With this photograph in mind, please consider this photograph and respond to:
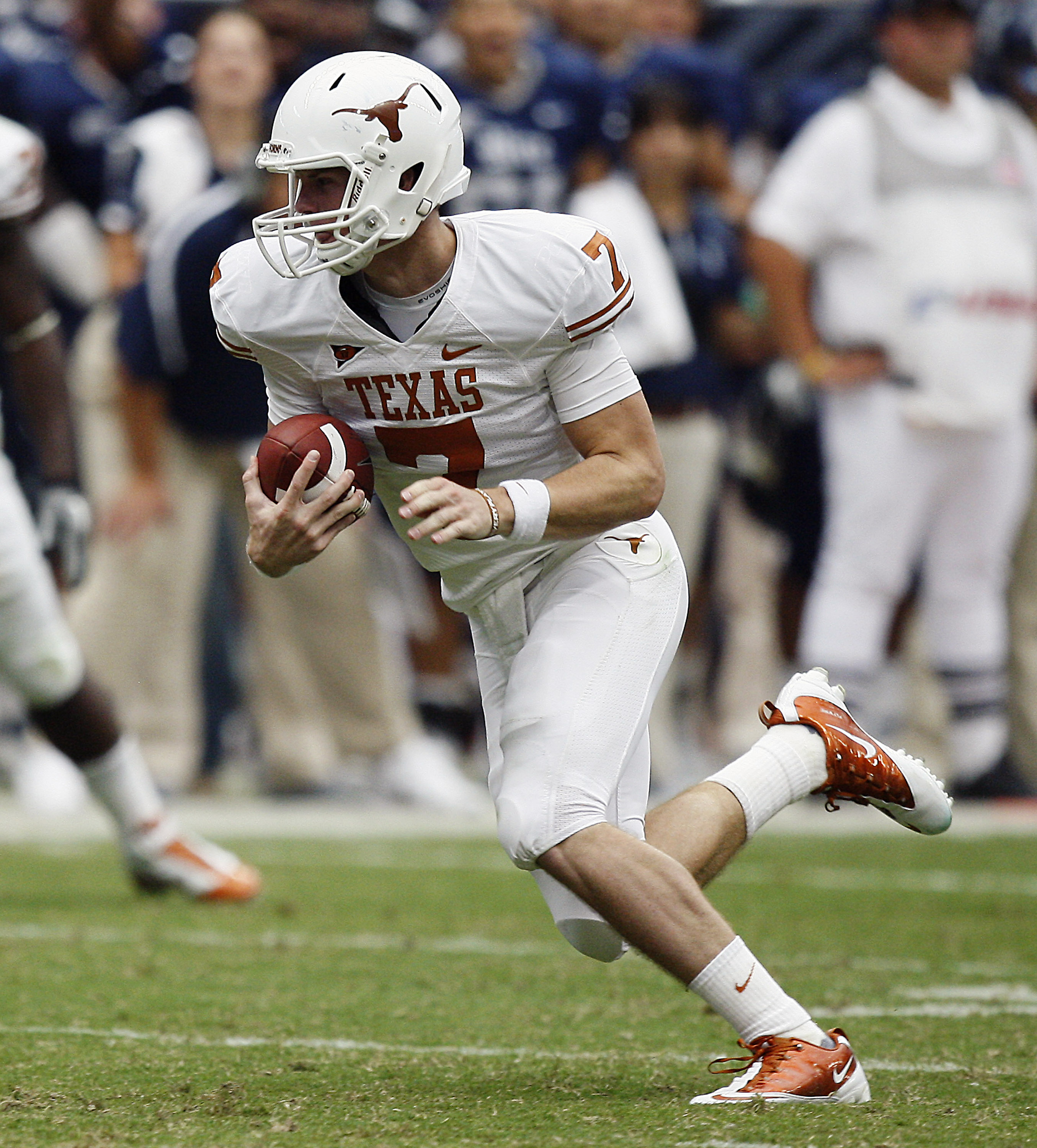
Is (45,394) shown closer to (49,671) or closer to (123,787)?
(49,671)

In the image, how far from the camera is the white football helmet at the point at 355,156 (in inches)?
121

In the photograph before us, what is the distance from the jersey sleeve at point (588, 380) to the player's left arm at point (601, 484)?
0.01m

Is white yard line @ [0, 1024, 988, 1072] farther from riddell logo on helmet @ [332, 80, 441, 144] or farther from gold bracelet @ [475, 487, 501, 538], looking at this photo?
riddell logo on helmet @ [332, 80, 441, 144]

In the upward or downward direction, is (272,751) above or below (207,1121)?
below

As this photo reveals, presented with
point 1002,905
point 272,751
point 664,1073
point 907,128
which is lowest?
point 272,751

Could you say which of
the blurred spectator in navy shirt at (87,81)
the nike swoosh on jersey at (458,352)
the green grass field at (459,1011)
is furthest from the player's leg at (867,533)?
the nike swoosh on jersey at (458,352)

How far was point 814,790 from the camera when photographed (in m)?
3.24

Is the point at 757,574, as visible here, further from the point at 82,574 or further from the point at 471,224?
the point at 471,224

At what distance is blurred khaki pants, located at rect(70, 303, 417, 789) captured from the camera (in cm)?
712

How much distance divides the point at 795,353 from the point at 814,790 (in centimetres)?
376

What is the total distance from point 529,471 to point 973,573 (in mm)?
3850

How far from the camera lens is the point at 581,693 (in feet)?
10.2

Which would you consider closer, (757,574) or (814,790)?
(814,790)

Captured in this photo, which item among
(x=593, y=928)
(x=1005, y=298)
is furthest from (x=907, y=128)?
(x=593, y=928)
